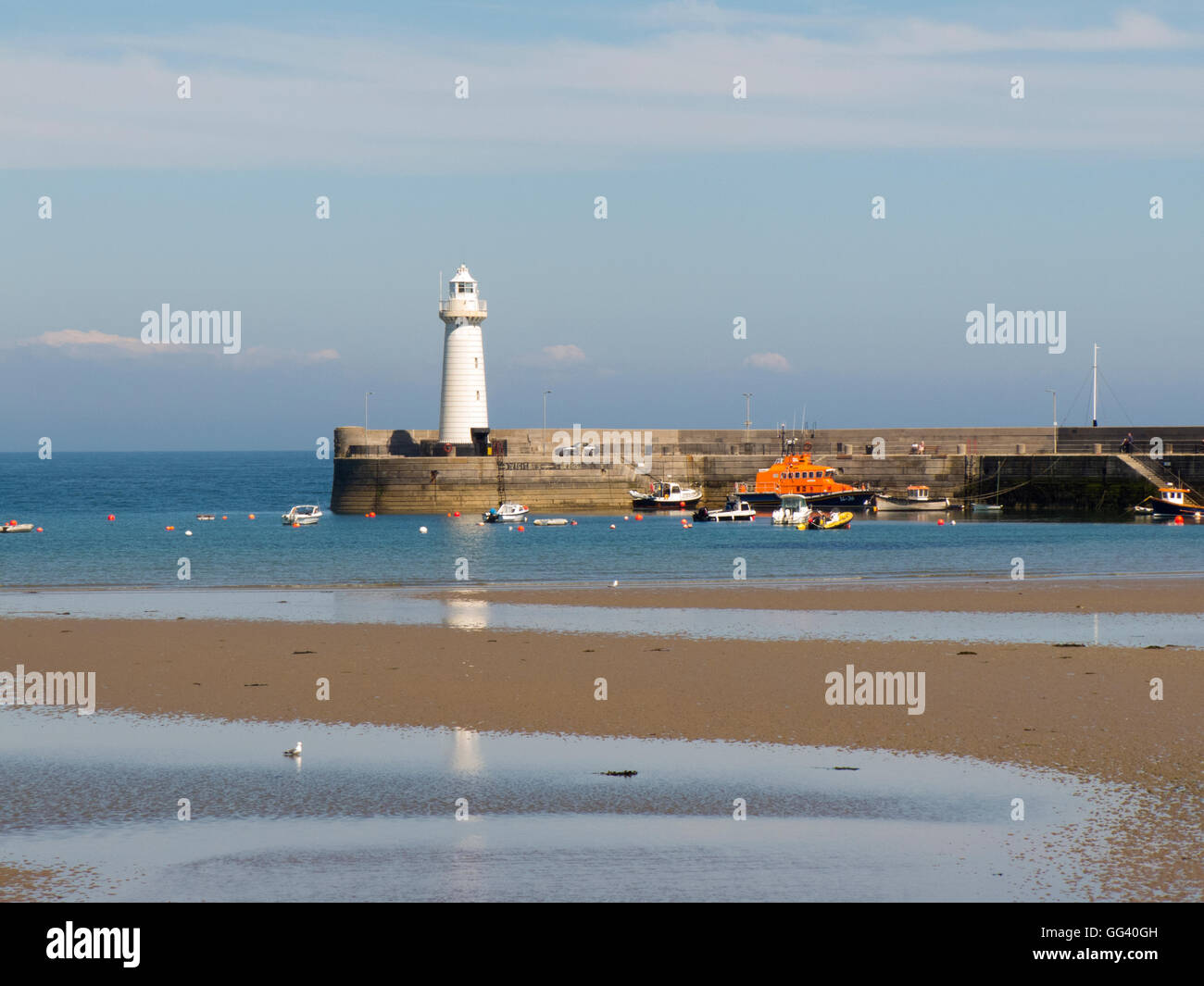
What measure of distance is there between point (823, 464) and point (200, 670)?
6795cm

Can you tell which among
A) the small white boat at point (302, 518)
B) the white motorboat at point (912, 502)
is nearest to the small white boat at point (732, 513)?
the white motorboat at point (912, 502)

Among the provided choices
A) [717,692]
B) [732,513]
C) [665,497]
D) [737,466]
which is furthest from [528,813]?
[737,466]

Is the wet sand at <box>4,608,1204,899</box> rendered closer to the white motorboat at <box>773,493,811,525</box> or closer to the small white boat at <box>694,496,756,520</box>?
the white motorboat at <box>773,493,811,525</box>

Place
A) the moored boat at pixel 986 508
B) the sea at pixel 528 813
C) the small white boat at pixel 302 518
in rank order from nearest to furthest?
the sea at pixel 528 813 → the small white boat at pixel 302 518 → the moored boat at pixel 986 508

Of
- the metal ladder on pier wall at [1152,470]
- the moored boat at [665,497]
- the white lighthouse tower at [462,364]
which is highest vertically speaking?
the white lighthouse tower at [462,364]

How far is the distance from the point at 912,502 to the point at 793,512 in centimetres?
1320

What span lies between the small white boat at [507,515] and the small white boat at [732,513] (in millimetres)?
10222

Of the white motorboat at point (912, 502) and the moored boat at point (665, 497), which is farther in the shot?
the moored boat at point (665, 497)

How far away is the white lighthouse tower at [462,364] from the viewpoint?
7981 centimetres

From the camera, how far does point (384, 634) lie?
25.5 m

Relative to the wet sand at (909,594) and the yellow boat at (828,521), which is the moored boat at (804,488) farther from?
the wet sand at (909,594)
